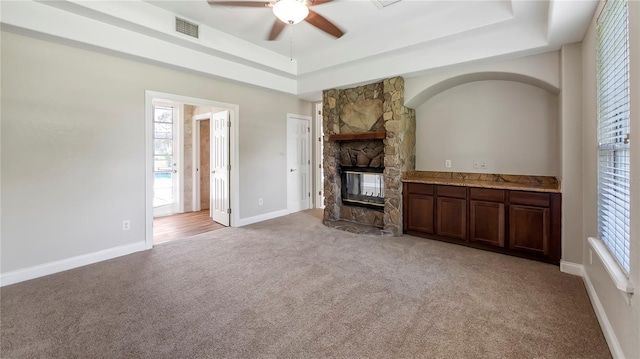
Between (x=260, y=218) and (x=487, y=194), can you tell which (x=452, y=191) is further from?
(x=260, y=218)

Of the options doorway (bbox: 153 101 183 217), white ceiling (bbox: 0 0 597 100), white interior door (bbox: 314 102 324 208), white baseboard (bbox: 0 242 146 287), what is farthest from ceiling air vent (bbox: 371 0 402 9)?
doorway (bbox: 153 101 183 217)

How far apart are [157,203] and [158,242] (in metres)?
2.36

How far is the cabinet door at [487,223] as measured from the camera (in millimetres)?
3580

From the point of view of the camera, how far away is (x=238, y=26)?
383cm

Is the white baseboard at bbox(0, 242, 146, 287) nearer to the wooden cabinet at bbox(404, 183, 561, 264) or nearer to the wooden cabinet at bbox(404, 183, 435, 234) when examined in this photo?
the wooden cabinet at bbox(404, 183, 435, 234)

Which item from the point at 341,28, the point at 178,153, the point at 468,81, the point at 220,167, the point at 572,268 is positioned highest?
the point at 341,28

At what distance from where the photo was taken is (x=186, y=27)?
3.66m

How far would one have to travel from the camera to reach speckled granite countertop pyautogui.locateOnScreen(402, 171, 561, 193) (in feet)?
11.2

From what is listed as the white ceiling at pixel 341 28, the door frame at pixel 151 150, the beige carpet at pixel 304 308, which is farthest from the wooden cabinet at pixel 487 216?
the door frame at pixel 151 150

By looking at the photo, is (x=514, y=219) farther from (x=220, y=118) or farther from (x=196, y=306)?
(x=220, y=118)

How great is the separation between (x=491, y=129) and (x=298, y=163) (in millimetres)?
3686

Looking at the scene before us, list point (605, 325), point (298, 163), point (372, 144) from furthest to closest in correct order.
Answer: point (298, 163) < point (372, 144) < point (605, 325)

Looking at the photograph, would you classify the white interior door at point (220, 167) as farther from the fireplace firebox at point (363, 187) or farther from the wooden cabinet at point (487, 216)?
the wooden cabinet at point (487, 216)

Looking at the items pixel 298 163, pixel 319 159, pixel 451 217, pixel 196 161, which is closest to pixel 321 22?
pixel 451 217
